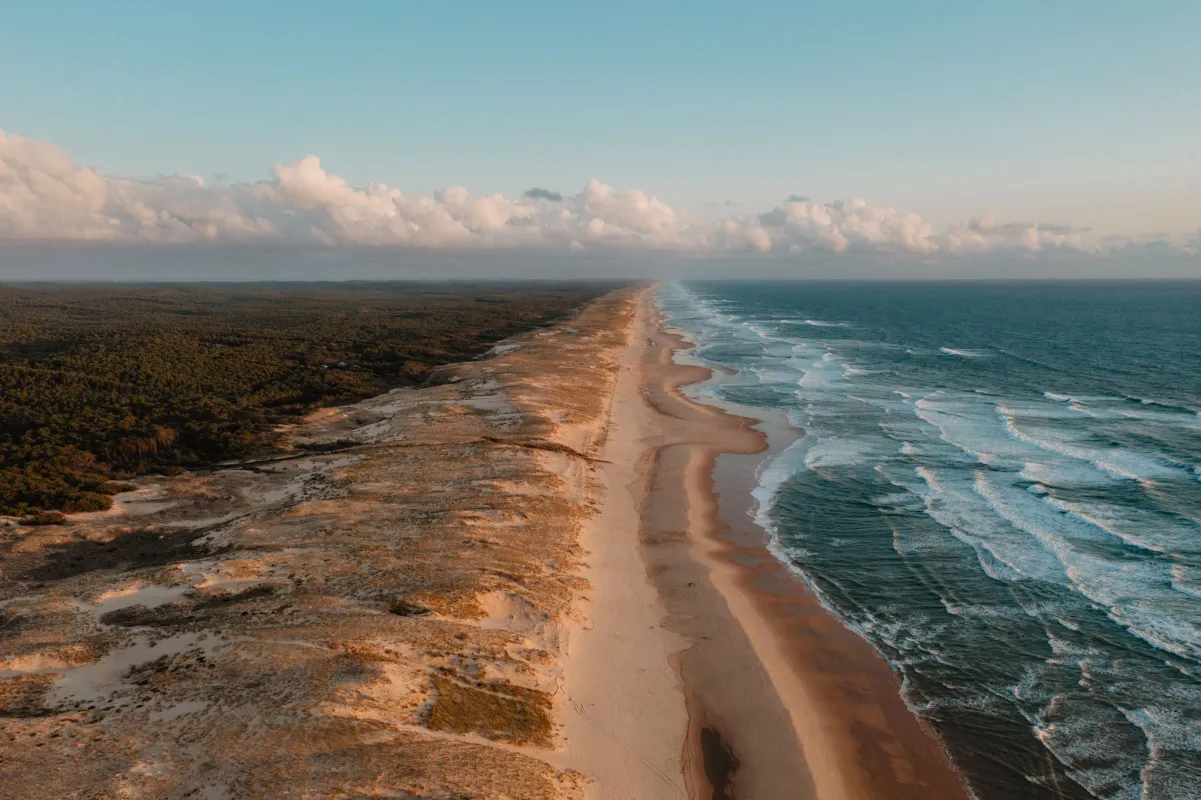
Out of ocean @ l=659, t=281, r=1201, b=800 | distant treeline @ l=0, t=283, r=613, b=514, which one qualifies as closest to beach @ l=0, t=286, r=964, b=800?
ocean @ l=659, t=281, r=1201, b=800

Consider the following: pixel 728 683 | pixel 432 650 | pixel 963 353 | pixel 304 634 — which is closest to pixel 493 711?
pixel 432 650

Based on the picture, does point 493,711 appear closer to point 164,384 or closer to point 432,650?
point 432,650

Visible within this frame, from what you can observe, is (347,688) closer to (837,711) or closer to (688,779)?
(688,779)

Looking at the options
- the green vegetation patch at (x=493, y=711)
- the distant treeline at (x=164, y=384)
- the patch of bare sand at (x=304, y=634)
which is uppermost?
the distant treeline at (x=164, y=384)

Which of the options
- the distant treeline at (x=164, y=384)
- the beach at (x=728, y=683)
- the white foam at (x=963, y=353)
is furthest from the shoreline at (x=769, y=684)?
the white foam at (x=963, y=353)

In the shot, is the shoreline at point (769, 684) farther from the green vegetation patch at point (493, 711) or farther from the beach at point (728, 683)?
the green vegetation patch at point (493, 711)

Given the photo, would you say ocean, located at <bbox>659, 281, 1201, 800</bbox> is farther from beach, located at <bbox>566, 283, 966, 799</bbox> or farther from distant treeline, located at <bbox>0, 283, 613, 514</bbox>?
distant treeline, located at <bbox>0, 283, 613, 514</bbox>
